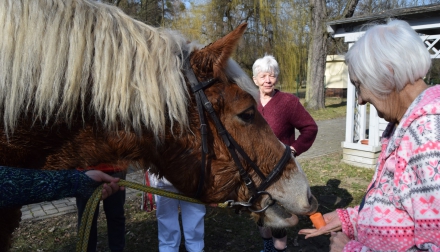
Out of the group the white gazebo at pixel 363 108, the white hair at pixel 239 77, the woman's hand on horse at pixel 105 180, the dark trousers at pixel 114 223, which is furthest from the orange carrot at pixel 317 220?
Answer: the white gazebo at pixel 363 108

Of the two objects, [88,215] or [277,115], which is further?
[277,115]

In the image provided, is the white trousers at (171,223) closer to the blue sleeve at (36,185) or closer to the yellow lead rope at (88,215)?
the yellow lead rope at (88,215)

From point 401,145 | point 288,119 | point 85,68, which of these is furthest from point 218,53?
point 288,119

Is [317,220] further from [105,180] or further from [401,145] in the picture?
[105,180]

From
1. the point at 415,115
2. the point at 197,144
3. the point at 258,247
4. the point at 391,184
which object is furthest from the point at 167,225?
the point at 415,115

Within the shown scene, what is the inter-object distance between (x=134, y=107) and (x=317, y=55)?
1686cm

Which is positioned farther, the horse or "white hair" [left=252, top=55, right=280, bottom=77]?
"white hair" [left=252, top=55, right=280, bottom=77]

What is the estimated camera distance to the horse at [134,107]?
1.40 meters

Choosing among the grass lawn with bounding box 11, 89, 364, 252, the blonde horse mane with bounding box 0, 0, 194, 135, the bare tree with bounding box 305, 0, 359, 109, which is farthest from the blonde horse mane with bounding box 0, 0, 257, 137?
the bare tree with bounding box 305, 0, 359, 109

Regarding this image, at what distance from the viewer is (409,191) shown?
1.39m

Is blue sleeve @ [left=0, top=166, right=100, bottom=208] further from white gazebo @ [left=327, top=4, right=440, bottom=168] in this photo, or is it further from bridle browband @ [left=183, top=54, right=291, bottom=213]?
white gazebo @ [left=327, top=4, right=440, bottom=168]

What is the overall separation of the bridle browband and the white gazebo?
5.91 m

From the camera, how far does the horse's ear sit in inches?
66.3

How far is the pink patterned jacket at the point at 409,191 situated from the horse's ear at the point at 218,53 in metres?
0.86
